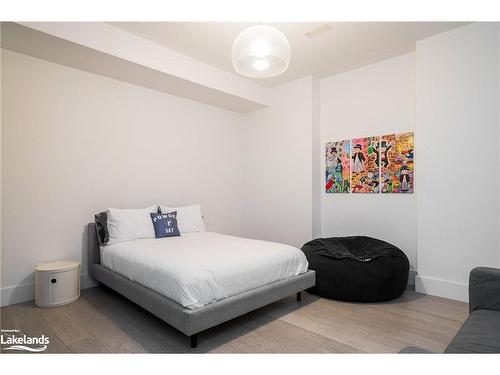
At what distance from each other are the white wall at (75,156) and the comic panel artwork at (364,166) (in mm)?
2267

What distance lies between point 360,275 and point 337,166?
1.78 metres

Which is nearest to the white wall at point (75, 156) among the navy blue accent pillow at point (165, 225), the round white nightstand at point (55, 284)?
the round white nightstand at point (55, 284)

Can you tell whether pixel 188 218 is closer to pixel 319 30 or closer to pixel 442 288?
pixel 319 30

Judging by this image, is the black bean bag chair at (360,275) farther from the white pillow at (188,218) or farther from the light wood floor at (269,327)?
the white pillow at (188,218)

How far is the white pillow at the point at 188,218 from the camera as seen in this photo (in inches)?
149

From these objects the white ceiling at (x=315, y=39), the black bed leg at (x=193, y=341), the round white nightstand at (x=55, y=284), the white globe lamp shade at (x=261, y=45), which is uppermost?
the white ceiling at (x=315, y=39)

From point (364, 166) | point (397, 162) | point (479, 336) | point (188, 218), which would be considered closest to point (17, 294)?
point (188, 218)

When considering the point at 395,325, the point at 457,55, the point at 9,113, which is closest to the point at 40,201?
the point at 9,113

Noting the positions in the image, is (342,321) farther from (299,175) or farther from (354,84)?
(354,84)

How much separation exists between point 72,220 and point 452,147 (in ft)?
13.7

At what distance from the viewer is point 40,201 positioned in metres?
3.02

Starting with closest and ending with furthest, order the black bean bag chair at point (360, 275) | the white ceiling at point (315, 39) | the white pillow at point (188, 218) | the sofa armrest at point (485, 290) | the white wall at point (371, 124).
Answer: the sofa armrest at point (485, 290), the black bean bag chair at point (360, 275), the white ceiling at point (315, 39), the white wall at point (371, 124), the white pillow at point (188, 218)

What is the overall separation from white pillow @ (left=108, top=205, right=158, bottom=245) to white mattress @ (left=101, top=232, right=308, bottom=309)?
119mm

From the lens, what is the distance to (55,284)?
2752 millimetres
